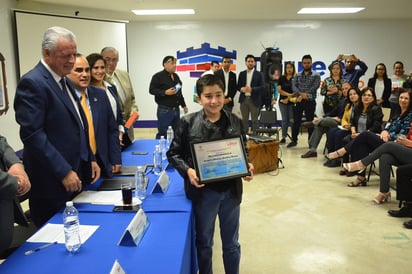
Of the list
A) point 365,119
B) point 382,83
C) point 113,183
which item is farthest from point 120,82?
point 382,83

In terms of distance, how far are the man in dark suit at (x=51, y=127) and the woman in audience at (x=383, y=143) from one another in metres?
3.05

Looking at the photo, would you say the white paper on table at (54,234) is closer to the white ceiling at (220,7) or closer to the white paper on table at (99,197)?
the white paper on table at (99,197)

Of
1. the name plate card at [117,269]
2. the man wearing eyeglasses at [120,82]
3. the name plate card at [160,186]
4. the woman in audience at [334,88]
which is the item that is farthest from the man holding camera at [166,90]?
the name plate card at [117,269]

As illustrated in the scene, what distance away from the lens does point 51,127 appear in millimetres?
1756

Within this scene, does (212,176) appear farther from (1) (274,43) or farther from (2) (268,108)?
(1) (274,43)

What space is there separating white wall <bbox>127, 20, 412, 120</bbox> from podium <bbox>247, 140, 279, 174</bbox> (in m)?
4.09

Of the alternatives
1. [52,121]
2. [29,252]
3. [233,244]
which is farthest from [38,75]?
[233,244]

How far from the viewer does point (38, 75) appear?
5.62 ft

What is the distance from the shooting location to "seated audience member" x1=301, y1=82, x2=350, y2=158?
17.7 ft

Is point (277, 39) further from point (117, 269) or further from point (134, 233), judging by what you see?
point (117, 269)

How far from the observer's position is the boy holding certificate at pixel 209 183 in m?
1.78

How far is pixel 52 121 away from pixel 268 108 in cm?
549

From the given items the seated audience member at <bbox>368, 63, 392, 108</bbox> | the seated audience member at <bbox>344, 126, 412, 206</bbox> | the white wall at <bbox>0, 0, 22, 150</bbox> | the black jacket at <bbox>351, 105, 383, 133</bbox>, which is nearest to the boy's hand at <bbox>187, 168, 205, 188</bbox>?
the seated audience member at <bbox>344, 126, 412, 206</bbox>

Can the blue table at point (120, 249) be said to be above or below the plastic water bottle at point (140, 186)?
below
